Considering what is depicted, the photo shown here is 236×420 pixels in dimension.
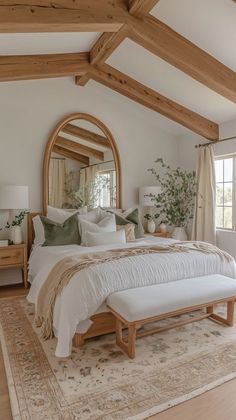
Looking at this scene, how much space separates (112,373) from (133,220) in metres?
2.52

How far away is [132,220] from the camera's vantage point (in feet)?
14.4

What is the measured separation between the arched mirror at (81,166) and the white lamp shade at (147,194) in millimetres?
378

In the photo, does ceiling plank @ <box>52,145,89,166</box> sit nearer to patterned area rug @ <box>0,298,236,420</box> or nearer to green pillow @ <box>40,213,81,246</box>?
green pillow @ <box>40,213,81,246</box>

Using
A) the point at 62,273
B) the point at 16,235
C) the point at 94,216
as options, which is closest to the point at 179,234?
the point at 94,216

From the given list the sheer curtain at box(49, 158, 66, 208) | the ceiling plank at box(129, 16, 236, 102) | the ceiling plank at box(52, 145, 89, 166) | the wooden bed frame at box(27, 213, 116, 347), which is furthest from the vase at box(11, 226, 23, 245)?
the ceiling plank at box(129, 16, 236, 102)

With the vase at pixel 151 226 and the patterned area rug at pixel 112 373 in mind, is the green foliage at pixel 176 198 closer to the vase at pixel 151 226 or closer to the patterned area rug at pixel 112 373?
the vase at pixel 151 226

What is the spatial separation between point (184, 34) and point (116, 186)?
2402 millimetres

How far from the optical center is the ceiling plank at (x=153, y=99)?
4.20 meters

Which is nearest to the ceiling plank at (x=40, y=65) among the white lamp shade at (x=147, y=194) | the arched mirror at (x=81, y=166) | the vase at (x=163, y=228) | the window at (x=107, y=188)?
the arched mirror at (x=81, y=166)

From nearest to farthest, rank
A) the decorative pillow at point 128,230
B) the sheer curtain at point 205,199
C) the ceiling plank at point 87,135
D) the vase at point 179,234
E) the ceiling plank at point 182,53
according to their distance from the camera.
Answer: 1. the ceiling plank at point 182,53
2. the decorative pillow at point 128,230
3. the ceiling plank at point 87,135
4. the sheer curtain at point 205,199
5. the vase at point 179,234

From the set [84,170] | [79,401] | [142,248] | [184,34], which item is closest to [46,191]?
[84,170]

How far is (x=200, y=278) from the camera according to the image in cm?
280

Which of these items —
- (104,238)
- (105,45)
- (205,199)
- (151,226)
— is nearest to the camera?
(105,45)

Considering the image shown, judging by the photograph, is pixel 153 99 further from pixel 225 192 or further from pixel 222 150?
pixel 225 192
